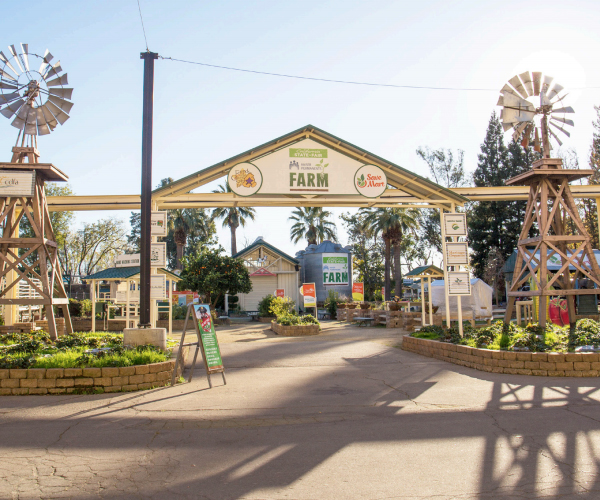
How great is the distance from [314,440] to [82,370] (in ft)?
14.6

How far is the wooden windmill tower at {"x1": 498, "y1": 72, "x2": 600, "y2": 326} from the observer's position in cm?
1236

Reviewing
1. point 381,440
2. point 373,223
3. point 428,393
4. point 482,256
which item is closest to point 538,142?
point 428,393

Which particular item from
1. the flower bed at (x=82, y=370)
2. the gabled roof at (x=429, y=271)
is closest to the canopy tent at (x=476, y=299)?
the gabled roof at (x=429, y=271)

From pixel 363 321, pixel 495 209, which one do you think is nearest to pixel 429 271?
pixel 363 321

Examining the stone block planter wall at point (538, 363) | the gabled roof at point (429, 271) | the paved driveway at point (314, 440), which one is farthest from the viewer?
the gabled roof at point (429, 271)

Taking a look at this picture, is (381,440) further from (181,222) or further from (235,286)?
(181,222)

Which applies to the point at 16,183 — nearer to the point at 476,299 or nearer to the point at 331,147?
the point at 331,147

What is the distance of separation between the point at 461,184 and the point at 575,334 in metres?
40.9

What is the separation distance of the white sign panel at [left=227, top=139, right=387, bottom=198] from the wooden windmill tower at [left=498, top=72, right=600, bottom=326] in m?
3.99

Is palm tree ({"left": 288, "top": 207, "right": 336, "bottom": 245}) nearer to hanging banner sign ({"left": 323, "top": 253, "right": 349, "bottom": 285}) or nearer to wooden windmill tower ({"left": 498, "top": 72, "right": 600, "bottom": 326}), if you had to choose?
hanging banner sign ({"left": 323, "top": 253, "right": 349, "bottom": 285})

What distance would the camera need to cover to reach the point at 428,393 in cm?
826

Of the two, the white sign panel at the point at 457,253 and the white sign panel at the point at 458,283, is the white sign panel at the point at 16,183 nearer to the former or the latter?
the white sign panel at the point at 457,253

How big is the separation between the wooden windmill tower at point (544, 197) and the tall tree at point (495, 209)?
31895mm

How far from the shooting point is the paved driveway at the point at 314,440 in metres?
4.38
